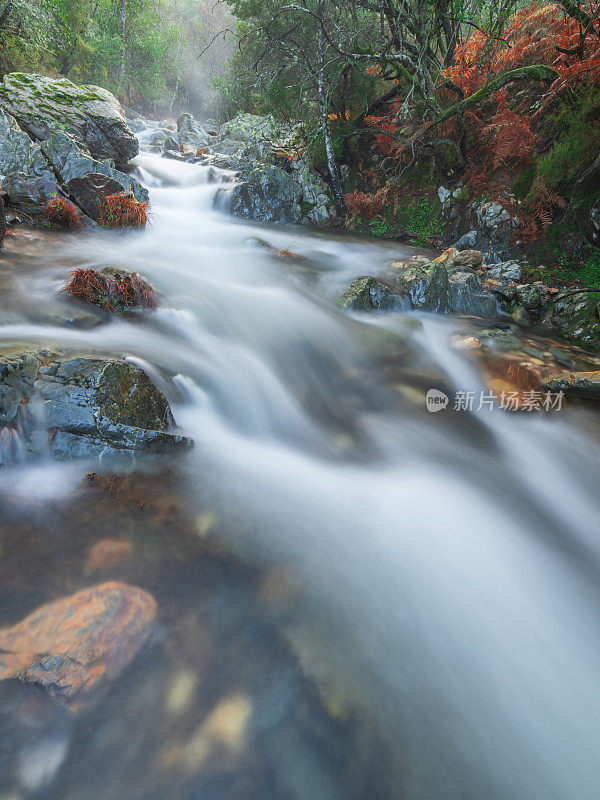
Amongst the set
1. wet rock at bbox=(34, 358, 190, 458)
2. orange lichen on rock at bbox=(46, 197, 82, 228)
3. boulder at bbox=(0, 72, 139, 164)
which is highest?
boulder at bbox=(0, 72, 139, 164)

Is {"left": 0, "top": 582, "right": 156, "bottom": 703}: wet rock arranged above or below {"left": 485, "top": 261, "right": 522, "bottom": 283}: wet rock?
below

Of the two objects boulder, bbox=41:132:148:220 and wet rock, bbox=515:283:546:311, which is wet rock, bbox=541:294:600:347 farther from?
boulder, bbox=41:132:148:220

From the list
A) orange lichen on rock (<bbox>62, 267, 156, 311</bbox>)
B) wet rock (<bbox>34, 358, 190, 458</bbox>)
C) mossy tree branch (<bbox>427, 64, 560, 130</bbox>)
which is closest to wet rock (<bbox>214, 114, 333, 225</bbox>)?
mossy tree branch (<bbox>427, 64, 560, 130</bbox>)

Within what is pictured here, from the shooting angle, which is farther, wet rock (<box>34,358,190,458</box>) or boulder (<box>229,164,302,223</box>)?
boulder (<box>229,164,302,223</box>)

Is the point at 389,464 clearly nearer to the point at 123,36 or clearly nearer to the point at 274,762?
the point at 274,762

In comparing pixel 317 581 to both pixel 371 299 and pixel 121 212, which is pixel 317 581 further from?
pixel 121 212

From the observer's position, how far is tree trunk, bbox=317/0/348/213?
9016 millimetres

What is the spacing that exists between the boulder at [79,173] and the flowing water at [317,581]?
4.23 metres

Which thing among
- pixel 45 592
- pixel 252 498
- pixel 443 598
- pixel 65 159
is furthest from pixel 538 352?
pixel 65 159

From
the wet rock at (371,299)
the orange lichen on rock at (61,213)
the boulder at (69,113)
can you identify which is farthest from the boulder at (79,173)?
the wet rock at (371,299)

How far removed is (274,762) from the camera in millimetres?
1501

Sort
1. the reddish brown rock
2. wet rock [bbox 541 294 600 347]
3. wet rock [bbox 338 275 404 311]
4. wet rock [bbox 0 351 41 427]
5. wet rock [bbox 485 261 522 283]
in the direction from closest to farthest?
the reddish brown rock
wet rock [bbox 0 351 41 427]
wet rock [bbox 541 294 600 347]
wet rock [bbox 338 275 404 311]
wet rock [bbox 485 261 522 283]

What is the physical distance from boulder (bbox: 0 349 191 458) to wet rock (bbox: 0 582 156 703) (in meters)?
1.11

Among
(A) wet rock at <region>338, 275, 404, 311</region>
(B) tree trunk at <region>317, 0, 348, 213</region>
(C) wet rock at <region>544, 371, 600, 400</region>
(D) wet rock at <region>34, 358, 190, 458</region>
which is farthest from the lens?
(B) tree trunk at <region>317, 0, 348, 213</region>
